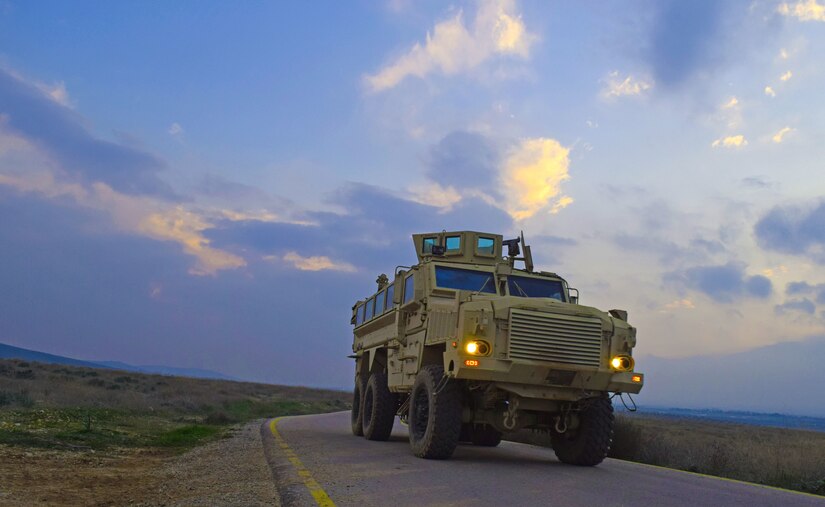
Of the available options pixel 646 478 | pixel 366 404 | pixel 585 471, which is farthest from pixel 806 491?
pixel 366 404

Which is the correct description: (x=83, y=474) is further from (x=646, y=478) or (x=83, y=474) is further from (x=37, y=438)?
(x=646, y=478)

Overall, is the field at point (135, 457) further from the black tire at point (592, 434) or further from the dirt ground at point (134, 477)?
the black tire at point (592, 434)

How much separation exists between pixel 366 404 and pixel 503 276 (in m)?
5.08

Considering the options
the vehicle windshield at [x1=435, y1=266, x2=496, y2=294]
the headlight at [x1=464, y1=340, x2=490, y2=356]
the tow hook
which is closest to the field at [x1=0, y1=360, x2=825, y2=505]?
the headlight at [x1=464, y1=340, x2=490, y2=356]

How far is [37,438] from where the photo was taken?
1271 cm

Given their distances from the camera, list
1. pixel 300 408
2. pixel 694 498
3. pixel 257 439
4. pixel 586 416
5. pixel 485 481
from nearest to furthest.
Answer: pixel 694 498, pixel 485 481, pixel 586 416, pixel 257 439, pixel 300 408

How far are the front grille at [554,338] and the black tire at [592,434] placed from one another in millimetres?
894

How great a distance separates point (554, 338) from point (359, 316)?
27.2 ft

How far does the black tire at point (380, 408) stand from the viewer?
1448 cm

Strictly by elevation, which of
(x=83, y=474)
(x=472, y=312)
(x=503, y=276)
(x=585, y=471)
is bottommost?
(x=83, y=474)

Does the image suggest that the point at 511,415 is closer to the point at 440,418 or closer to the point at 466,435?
the point at 440,418

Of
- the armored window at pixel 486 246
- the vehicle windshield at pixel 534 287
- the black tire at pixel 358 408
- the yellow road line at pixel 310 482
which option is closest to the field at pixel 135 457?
the yellow road line at pixel 310 482

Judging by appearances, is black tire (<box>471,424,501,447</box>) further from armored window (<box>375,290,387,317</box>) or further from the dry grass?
armored window (<box>375,290,387,317</box>)

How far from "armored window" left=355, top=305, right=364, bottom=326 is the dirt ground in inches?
185
